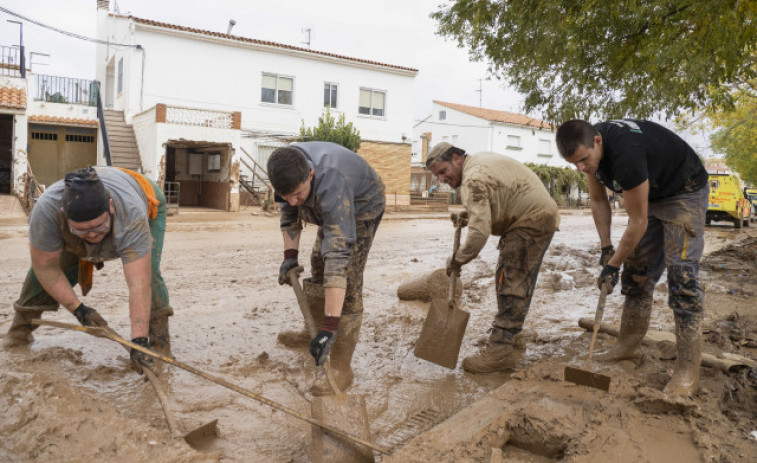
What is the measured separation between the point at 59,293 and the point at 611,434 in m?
3.08

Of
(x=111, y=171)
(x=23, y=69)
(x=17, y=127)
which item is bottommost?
(x=111, y=171)

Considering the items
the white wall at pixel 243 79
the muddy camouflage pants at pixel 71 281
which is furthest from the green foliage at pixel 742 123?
the muddy camouflage pants at pixel 71 281

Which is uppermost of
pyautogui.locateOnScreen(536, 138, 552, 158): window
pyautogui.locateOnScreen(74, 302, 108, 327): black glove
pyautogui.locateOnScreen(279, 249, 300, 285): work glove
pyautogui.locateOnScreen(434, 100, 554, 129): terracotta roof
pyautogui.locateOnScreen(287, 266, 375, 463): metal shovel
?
pyautogui.locateOnScreen(434, 100, 554, 129): terracotta roof

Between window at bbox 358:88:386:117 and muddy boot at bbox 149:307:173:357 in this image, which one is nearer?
muddy boot at bbox 149:307:173:357

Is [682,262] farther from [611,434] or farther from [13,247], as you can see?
[13,247]

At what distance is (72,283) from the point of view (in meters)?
3.87

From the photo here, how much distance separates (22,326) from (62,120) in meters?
17.7

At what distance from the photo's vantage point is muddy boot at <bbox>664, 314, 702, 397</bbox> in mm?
3305

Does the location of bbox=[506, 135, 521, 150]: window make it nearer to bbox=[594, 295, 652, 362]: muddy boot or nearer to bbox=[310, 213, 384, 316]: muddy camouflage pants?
bbox=[594, 295, 652, 362]: muddy boot

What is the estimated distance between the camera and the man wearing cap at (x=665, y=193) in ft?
10.8

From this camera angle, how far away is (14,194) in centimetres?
1484

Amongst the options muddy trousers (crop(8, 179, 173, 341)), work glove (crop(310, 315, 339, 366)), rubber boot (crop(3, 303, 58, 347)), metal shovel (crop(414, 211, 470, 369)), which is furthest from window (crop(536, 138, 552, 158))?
work glove (crop(310, 315, 339, 366))

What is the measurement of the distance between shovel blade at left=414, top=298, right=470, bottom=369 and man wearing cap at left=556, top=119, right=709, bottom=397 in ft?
3.24

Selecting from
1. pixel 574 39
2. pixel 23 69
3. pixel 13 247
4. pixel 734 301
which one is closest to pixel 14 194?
pixel 23 69
